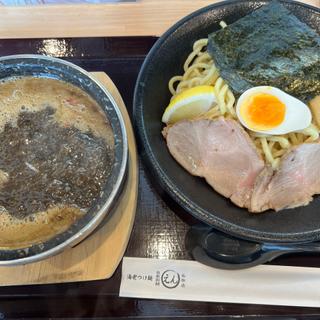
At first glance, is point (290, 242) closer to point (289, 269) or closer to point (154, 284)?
point (289, 269)

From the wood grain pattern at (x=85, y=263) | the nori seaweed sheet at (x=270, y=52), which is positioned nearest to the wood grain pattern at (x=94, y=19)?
the nori seaweed sheet at (x=270, y=52)

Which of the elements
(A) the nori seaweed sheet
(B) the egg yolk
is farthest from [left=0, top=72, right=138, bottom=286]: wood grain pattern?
(A) the nori seaweed sheet

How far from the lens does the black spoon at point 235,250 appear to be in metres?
1.52

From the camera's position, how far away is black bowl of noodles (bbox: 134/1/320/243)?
149 centimetres

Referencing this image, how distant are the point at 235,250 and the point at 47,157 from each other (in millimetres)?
779

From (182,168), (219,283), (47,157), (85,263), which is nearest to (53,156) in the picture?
(47,157)

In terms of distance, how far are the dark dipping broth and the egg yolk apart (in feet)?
1.92

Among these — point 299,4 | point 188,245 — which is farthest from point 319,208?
point 299,4

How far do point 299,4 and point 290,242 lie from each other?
1.11m

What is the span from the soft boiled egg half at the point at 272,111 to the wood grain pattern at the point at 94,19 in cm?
71

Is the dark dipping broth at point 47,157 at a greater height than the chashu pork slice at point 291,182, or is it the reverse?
the dark dipping broth at point 47,157

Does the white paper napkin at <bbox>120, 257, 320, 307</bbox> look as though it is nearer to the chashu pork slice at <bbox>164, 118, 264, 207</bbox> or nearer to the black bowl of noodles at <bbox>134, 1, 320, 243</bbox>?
the black bowl of noodles at <bbox>134, 1, 320, 243</bbox>

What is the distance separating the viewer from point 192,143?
1715 millimetres

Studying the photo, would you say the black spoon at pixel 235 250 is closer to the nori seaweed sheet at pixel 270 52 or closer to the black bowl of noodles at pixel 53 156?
the black bowl of noodles at pixel 53 156
